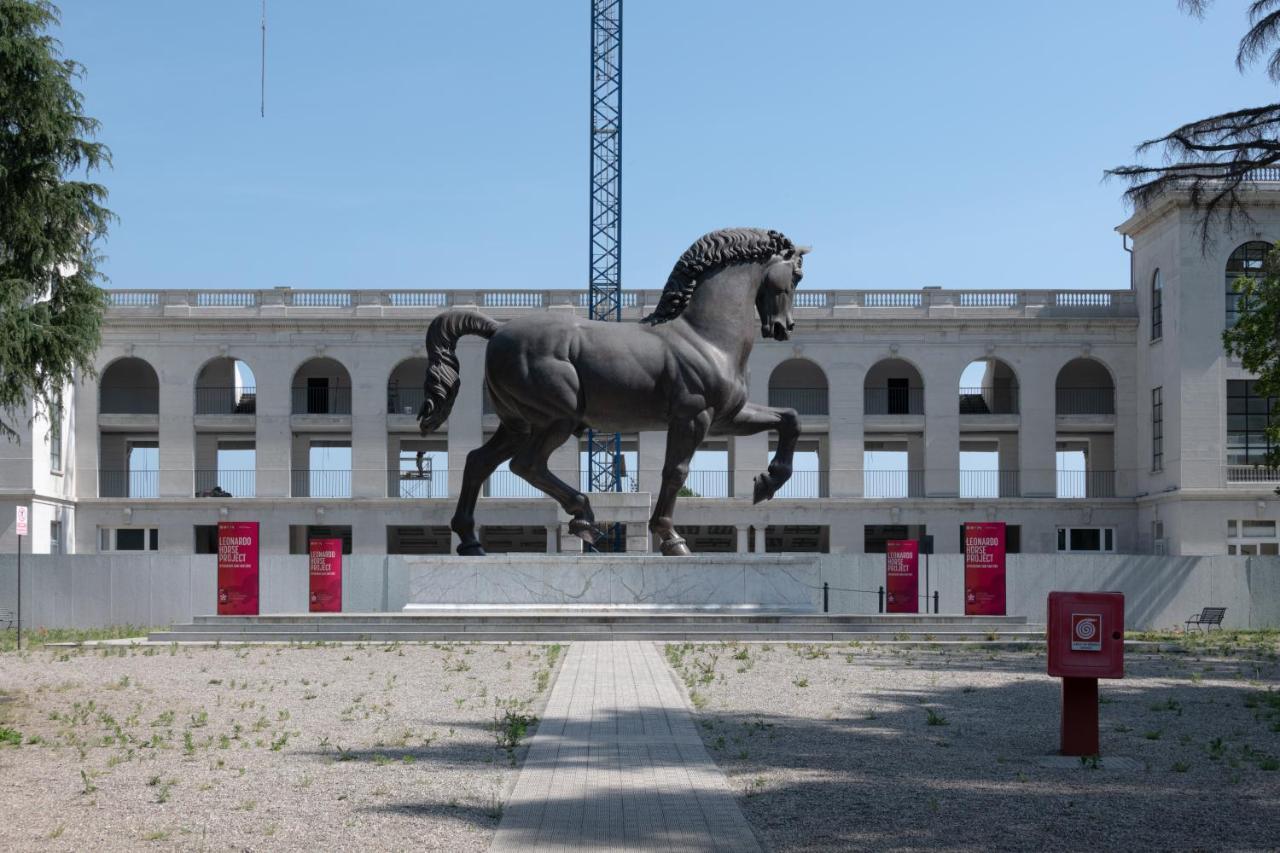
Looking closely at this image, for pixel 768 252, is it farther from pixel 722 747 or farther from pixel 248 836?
pixel 248 836

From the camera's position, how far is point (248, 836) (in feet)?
26.6

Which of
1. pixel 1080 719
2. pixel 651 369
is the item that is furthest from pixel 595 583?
pixel 1080 719

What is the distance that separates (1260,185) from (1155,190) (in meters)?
37.0

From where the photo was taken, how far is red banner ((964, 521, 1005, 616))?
28.5m

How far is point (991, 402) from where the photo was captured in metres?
59.2

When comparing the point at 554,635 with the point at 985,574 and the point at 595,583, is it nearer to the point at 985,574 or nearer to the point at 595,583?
the point at 595,583

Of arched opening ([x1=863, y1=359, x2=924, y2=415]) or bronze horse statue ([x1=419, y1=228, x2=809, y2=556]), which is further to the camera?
arched opening ([x1=863, y1=359, x2=924, y2=415])

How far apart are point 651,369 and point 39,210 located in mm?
8709

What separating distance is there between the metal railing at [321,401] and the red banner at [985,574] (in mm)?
32954

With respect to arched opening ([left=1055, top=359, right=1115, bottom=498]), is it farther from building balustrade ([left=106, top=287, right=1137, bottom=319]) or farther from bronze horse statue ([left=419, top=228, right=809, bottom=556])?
bronze horse statue ([left=419, top=228, right=809, bottom=556])

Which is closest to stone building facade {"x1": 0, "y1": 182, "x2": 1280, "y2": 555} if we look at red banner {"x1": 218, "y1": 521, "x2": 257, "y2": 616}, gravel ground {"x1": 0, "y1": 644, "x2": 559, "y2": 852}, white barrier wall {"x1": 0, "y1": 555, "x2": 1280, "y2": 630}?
white barrier wall {"x1": 0, "y1": 555, "x2": 1280, "y2": 630}

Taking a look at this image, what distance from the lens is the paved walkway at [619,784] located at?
7.89 metres

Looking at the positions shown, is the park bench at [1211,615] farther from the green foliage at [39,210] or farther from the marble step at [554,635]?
the green foliage at [39,210]

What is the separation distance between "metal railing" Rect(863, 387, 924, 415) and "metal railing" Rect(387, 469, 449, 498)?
52.6ft
